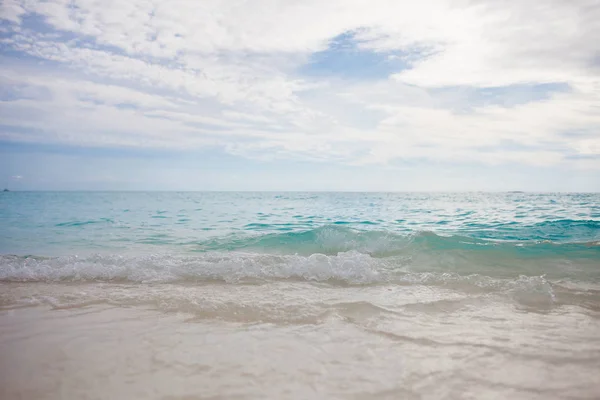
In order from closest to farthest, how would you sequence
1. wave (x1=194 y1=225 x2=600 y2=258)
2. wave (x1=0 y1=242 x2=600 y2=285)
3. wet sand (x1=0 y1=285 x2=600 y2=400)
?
1. wet sand (x1=0 y1=285 x2=600 y2=400)
2. wave (x1=0 y1=242 x2=600 y2=285)
3. wave (x1=194 y1=225 x2=600 y2=258)

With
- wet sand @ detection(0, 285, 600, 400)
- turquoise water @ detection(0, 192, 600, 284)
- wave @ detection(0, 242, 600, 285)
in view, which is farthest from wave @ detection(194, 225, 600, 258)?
wet sand @ detection(0, 285, 600, 400)

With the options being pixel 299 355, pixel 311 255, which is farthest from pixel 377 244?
pixel 299 355

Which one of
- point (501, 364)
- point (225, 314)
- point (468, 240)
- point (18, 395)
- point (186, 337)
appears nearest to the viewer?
point (18, 395)

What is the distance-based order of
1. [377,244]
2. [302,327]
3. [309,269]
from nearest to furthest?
1. [302,327]
2. [309,269]
3. [377,244]

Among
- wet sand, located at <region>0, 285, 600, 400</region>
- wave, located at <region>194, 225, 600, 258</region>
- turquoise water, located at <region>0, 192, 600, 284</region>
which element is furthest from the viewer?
wave, located at <region>194, 225, 600, 258</region>

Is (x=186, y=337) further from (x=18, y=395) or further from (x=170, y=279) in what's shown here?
(x=170, y=279)

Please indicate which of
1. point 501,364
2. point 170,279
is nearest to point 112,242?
point 170,279

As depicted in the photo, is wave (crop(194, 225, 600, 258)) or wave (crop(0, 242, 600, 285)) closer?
wave (crop(0, 242, 600, 285))

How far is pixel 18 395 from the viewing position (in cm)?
275

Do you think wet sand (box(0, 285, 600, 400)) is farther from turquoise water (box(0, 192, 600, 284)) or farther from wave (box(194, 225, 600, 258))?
wave (box(194, 225, 600, 258))

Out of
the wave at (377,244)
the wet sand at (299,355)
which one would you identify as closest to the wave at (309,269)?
the wave at (377,244)

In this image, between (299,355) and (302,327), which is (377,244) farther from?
(299,355)

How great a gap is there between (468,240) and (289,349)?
8.12 metres

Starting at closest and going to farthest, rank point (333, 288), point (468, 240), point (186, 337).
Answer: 1. point (186, 337)
2. point (333, 288)
3. point (468, 240)
